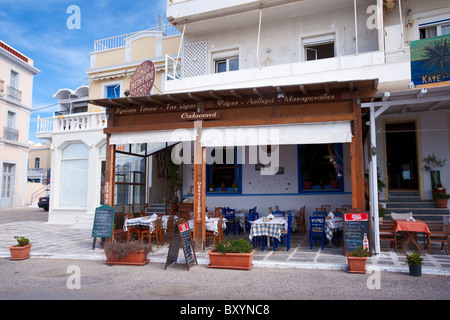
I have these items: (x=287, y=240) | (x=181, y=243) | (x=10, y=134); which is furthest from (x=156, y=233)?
Answer: (x=10, y=134)

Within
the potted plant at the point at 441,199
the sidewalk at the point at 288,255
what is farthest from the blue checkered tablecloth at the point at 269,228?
the potted plant at the point at 441,199

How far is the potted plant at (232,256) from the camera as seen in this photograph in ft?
22.9

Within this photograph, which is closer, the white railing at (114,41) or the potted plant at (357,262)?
the potted plant at (357,262)

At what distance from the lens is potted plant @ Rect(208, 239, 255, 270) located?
699cm

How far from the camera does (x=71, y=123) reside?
16375 mm

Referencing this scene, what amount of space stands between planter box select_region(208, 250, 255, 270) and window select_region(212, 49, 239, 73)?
8.46m

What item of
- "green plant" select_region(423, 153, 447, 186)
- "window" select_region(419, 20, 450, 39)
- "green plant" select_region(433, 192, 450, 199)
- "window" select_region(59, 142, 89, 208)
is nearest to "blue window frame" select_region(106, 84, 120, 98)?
"window" select_region(59, 142, 89, 208)

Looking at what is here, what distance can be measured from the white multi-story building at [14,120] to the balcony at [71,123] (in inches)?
446

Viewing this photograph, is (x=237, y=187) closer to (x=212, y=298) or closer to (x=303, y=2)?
(x=303, y=2)

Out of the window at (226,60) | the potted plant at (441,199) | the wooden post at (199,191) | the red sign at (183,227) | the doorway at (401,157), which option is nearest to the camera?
the red sign at (183,227)

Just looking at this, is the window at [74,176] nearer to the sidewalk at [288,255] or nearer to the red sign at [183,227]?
the sidewalk at [288,255]

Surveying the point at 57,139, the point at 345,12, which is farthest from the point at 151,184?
the point at 345,12

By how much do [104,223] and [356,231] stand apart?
637 cm

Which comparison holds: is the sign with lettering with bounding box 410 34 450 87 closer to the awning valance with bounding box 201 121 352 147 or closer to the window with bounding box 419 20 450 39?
the window with bounding box 419 20 450 39
